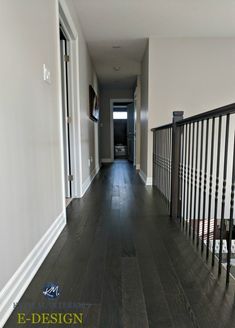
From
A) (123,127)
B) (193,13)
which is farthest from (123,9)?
(123,127)

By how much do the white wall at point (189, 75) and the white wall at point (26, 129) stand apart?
92.0 inches

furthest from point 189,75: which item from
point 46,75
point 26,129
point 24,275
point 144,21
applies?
point 24,275

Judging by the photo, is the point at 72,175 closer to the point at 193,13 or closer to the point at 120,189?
the point at 120,189

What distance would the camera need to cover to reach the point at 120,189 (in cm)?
376

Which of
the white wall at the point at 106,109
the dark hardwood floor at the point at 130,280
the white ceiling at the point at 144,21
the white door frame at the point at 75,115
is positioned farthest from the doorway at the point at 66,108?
the white wall at the point at 106,109

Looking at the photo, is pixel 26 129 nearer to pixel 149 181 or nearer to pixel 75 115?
pixel 75 115

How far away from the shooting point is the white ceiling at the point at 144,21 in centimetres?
293

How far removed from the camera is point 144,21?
3379 mm

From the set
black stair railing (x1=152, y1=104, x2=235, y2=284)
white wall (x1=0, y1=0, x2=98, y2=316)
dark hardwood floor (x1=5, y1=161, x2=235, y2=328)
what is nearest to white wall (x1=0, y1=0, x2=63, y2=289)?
white wall (x1=0, y1=0, x2=98, y2=316)

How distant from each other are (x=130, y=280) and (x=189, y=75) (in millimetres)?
3580

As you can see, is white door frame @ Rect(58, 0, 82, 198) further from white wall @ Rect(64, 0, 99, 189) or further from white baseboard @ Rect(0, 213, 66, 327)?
white baseboard @ Rect(0, 213, 66, 327)

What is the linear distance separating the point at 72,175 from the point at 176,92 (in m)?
2.24

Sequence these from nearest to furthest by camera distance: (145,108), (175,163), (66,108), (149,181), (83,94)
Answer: (175,163)
(66,108)
(83,94)
(149,181)
(145,108)

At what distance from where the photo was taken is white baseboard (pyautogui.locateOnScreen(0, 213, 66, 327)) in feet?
3.54
